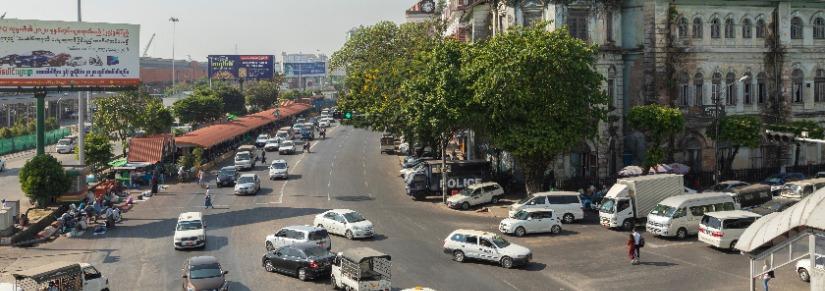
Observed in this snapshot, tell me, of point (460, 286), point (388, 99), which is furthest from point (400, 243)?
point (388, 99)

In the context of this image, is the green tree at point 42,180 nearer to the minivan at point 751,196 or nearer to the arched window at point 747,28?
the minivan at point 751,196

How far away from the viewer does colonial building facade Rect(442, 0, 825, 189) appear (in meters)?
53.9

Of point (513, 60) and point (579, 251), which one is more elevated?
point (513, 60)

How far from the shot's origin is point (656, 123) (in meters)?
49.7

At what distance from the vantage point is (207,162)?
2749 inches

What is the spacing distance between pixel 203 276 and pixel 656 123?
33184mm

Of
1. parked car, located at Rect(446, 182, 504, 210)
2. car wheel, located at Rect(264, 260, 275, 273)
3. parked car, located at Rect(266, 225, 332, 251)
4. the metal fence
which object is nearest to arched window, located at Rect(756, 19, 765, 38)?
parked car, located at Rect(446, 182, 504, 210)

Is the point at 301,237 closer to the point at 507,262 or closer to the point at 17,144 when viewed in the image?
the point at 507,262

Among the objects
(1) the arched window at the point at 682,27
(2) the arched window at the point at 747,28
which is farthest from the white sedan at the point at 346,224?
(2) the arched window at the point at 747,28

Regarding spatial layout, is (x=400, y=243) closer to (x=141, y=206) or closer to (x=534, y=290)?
(x=534, y=290)

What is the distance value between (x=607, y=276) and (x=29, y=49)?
1359 inches

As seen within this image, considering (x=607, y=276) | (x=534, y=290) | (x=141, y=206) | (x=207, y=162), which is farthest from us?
(x=207, y=162)

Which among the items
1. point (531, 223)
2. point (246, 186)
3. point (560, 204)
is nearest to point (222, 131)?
point (246, 186)

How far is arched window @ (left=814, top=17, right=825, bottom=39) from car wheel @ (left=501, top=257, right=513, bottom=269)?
41441 millimetres
